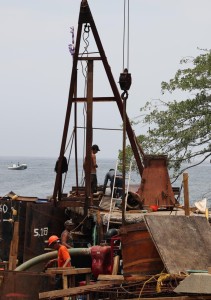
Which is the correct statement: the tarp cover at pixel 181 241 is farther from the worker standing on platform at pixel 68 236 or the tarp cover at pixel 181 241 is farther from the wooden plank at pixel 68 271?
the worker standing on platform at pixel 68 236

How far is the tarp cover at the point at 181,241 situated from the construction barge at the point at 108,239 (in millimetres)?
18

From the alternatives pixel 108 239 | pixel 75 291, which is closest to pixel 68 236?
pixel 108 239

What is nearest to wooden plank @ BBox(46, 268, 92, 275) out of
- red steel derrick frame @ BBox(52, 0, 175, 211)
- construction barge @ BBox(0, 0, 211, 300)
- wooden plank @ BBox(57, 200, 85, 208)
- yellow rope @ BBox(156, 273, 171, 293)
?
construction barge @ BBox(0, 0, 211, 300)

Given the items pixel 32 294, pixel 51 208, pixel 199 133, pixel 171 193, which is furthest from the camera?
pixel 199 133

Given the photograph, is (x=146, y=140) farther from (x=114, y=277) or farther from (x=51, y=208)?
(x=114, y=277)

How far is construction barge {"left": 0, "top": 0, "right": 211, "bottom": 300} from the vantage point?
1733cm

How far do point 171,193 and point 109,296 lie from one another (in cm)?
802

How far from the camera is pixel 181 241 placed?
18.3 meters

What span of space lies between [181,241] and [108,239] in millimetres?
3672

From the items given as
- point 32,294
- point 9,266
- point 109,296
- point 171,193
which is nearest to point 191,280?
point 109,296

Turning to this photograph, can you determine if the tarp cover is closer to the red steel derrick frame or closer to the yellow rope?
the yellow rope

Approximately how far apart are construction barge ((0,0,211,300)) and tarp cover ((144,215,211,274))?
0.7 inches

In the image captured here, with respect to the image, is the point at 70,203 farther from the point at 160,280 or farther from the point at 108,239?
the point at 160,280

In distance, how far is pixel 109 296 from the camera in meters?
17.3
